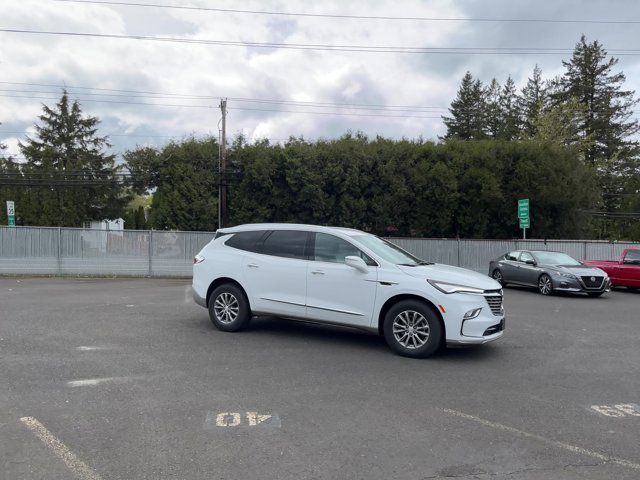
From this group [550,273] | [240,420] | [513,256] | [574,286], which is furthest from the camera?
[513,256]

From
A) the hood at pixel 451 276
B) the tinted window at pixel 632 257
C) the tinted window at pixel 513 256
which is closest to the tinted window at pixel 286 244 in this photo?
the hood at pixel 451 276

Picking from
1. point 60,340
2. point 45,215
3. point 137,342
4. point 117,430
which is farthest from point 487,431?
point 45,215

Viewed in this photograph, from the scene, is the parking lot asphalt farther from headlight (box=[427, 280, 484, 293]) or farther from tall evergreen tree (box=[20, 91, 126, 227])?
tall evergreen tree (box=[20, 91, 126, 227])

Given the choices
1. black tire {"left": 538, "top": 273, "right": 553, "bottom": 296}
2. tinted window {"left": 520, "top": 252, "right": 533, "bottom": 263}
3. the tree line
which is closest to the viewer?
black tire {"left": 538, "top": 273, "right": 553, "bottom": 296}

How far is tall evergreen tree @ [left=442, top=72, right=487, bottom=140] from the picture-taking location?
194 feet

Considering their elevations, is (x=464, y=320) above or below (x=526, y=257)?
below

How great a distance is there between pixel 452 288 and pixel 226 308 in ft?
12.0

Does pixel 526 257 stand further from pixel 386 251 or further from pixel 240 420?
pixel 240 420

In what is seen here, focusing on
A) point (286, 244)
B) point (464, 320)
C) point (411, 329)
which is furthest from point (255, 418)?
point (286, 244)

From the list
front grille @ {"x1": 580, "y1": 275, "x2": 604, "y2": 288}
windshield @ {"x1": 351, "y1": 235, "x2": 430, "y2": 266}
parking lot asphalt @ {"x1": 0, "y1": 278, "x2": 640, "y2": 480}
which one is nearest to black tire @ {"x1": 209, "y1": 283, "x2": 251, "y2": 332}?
parking lot asphalt @ {"x1": 0, "y1": 278, "x2": 640, "y2": 480}

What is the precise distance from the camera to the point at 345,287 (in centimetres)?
759

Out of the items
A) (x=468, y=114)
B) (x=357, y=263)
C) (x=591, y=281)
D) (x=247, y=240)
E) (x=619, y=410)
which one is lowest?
(x=619, y=410)

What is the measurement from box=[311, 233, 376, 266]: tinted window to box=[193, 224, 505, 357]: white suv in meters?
0.02

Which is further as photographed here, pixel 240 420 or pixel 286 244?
pixel 286 244
